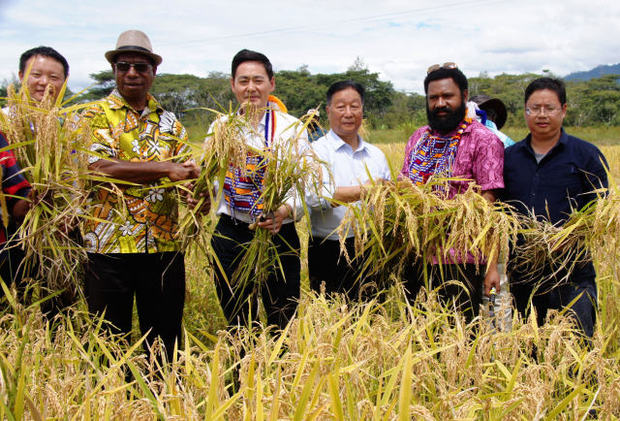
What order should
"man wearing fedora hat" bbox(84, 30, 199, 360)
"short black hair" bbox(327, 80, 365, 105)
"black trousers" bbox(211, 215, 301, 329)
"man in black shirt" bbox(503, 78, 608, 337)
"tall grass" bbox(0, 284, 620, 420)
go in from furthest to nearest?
"short black hair" bbox(327, 80, 365, 105) < "black trousers" bbox(211, 215, 301, 329) < "man in black shirt" bbox(503, 78, 608, 337) < "man wearing fedora hat" bbox(84, 30, 199, 360) < "tall grass" bbox(0, 284, 620, 420)

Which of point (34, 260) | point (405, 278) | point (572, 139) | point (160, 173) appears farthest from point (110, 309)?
point (572, 139)

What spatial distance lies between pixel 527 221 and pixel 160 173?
1.85 metres

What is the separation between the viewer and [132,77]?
2.41m

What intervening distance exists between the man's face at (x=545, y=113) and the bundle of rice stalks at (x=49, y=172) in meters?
→ 2.23

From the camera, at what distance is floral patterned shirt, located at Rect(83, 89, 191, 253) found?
233cm

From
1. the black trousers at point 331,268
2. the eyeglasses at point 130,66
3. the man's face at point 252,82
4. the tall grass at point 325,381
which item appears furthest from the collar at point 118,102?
the black trousers at point 331,268

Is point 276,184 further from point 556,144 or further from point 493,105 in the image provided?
point 493,105

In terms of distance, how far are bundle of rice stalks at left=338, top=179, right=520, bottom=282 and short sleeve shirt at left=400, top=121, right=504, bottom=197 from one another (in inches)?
6.2

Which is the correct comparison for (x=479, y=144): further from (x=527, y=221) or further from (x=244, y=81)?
(x=244, y=81)

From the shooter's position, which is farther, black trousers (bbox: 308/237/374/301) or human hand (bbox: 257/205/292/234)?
black trousers (bbox: 308/237/374/301)

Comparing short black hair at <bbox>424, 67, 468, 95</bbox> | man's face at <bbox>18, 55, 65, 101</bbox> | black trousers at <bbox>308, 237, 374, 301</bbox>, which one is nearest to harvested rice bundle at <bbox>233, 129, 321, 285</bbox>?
black trousers at <bbox>308, 237, 374, 301</bbox>

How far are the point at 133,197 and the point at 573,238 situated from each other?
2.17 metres

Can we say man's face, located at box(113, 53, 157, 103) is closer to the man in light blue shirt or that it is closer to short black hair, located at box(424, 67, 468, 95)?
the man in light blue shirt

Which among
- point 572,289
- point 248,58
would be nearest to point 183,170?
point 248,58
